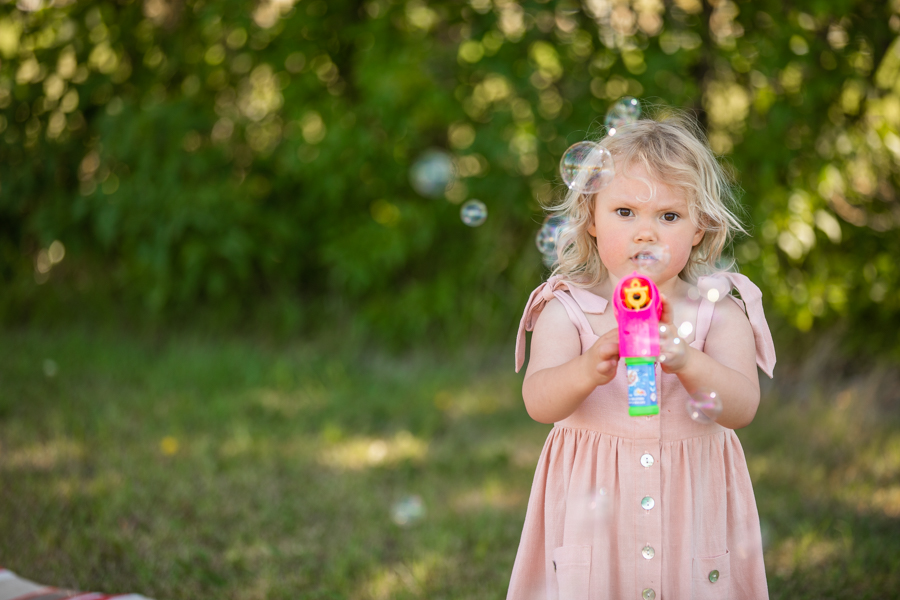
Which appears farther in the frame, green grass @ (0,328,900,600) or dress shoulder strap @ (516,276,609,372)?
green grass @ (0,328,900,600)

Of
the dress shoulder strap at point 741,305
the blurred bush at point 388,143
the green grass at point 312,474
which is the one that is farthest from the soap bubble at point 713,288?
the blurred bush at point 388,143

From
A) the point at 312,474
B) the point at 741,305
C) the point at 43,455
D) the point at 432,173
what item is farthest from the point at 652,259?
the point at 43,455

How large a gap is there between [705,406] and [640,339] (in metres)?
0.23

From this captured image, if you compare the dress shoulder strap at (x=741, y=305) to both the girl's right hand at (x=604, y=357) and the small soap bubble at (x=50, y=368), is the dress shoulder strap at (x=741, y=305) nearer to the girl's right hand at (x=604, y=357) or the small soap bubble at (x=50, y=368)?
the girl's right hand at (x=604, y=357)

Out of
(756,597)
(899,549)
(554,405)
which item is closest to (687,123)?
(554,405)

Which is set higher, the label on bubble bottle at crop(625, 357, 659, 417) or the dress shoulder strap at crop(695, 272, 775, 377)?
the label on bubble bottle at crop(625, 357, 659, 417)

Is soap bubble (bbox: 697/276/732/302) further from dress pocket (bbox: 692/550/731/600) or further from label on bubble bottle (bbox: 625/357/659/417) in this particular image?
dress pocket (bbox: 692/550/731/600)

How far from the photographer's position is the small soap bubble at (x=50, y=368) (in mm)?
3630

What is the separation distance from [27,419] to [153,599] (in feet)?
4.73

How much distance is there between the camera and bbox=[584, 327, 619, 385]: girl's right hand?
1222 millimetres

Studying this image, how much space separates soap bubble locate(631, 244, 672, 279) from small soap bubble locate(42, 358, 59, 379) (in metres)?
3.19

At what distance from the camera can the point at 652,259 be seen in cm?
130

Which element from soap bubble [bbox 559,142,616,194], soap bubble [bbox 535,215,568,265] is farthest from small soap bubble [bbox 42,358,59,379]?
soap bubble [bbox 559,142,616,194]

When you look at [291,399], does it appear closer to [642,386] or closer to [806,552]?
[806,552]
